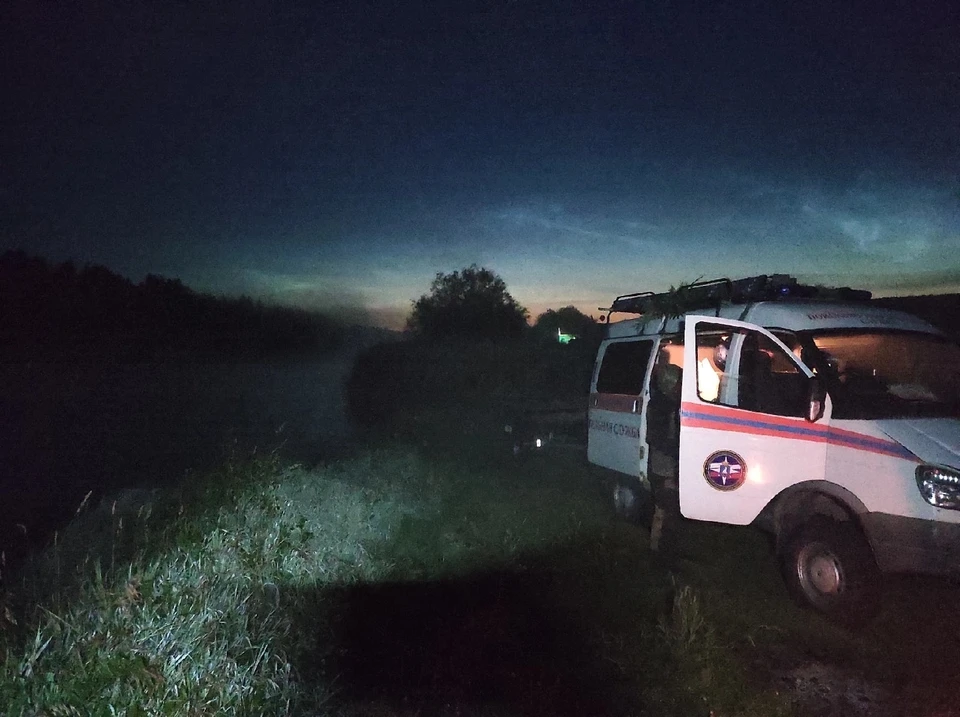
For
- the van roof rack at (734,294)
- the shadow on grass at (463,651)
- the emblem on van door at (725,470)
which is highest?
the van roof rack at (734,294)

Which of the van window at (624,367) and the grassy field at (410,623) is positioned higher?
the van window at (624,367)

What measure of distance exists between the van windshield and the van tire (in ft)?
2.94

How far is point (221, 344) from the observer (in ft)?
172

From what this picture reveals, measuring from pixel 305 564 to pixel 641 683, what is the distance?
8.67ft

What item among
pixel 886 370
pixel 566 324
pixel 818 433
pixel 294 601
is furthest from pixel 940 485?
pixel 566 324

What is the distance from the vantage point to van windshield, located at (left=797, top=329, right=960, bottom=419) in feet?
17.8

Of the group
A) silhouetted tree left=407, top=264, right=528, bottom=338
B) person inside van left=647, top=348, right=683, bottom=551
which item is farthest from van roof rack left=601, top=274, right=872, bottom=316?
silhouetted tree left=407, top=264, right=528, bottom=338

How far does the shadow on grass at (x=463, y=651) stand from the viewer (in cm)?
416

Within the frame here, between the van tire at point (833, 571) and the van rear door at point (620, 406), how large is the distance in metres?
1.93

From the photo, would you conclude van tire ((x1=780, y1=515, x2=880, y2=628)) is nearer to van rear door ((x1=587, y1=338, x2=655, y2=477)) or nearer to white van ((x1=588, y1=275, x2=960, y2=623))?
white van ((x1=588, y1=275, x2=960, y2=623))

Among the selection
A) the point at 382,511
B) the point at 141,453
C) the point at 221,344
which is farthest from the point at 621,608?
the point at 221,344

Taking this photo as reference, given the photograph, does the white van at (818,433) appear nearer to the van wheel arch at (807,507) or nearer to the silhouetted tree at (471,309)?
the van wheel arch at (807,507)

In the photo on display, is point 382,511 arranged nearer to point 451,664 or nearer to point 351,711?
point 451,664

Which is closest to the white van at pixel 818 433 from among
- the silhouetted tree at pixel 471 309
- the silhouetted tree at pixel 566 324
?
the silhouetted tree at pixel 566 324
